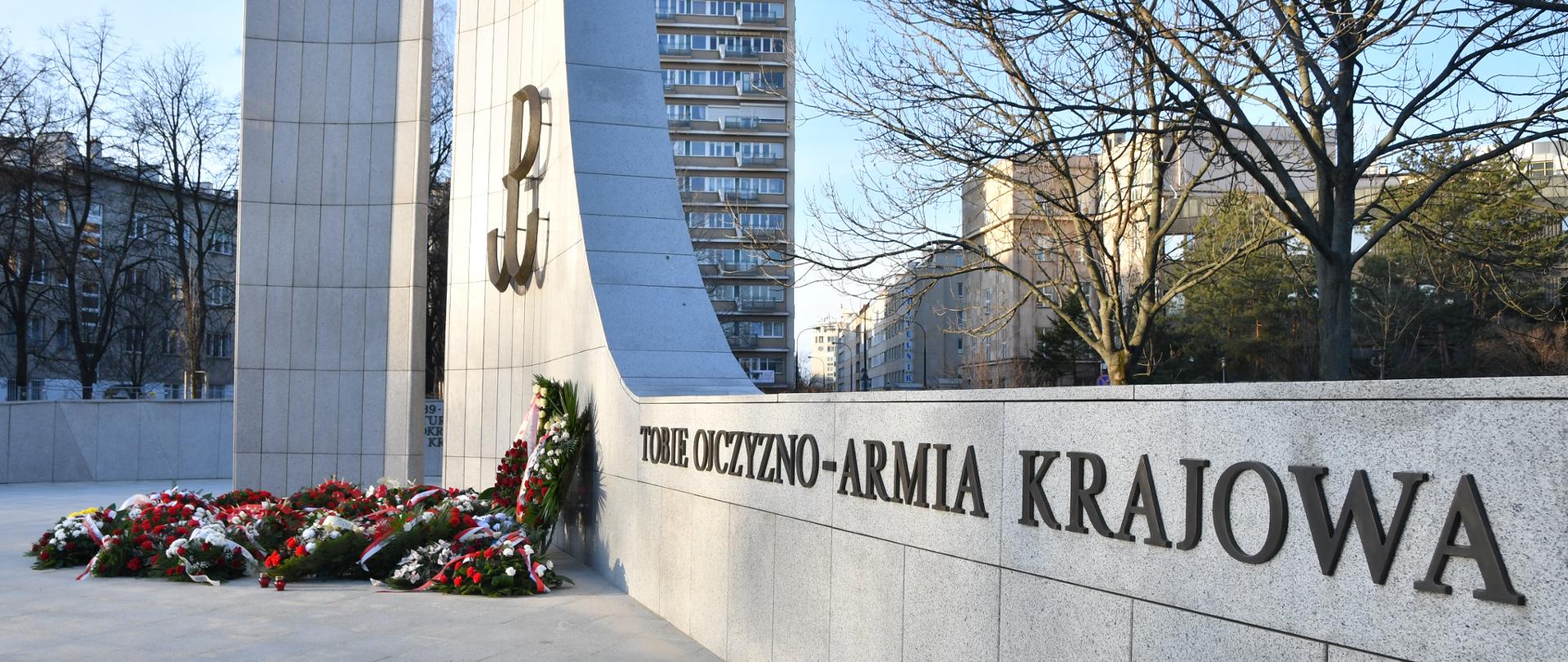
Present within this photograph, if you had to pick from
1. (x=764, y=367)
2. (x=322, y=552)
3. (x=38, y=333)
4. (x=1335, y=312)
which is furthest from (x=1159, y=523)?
(x=764, y=367)

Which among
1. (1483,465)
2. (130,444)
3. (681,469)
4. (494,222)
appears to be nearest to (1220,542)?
(1483,465)

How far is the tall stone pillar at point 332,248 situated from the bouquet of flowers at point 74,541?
4889mm

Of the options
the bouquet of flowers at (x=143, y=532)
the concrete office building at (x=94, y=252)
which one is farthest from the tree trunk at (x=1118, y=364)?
the concrete office building at (x=94, y=252)

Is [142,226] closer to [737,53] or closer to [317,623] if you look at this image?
[317,623]

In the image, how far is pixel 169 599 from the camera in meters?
10.0

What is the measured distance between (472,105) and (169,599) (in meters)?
8.25

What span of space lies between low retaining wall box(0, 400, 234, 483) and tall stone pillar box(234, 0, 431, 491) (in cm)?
1124

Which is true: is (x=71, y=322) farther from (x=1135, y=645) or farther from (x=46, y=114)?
(x=1135, y=645)

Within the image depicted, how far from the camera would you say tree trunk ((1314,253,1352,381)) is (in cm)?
875

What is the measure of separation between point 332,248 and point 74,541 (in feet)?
20.4

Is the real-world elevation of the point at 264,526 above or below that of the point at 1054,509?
below

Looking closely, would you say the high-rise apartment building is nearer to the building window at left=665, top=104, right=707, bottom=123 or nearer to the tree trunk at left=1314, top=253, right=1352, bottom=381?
the building window at left=665, top=104, right=707, bottom=123

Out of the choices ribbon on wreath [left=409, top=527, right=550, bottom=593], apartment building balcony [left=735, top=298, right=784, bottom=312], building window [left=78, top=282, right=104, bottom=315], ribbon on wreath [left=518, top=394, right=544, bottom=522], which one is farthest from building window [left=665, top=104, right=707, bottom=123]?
ribbon on wreath [left=409, top=527, right=550, bottom=593]

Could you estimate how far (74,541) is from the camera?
12.0m
